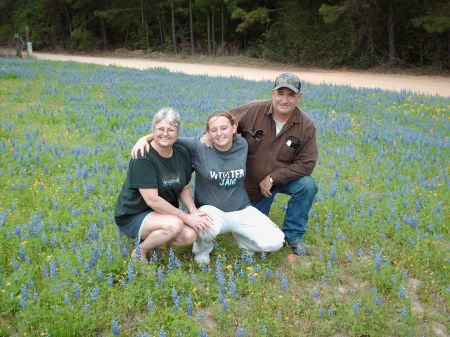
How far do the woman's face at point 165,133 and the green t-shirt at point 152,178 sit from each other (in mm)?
172

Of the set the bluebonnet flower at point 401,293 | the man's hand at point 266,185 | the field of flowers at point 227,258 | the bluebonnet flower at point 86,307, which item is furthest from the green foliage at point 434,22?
the bluebonnet flower at point 86,307

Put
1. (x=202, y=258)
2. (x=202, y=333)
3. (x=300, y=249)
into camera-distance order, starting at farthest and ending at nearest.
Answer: (x=300, y=249)
(x=202, y=258)
(x=202, y=333)

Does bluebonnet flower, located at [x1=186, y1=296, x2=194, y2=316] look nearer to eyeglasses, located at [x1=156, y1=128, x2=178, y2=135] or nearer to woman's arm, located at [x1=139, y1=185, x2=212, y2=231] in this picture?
woman's arm, located at [x1=139, y1=185, x2=212, y2=231]

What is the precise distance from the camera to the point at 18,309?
3928 mm

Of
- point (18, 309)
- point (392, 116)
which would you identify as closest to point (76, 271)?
point (18, 309)

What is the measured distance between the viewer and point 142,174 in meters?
4.35

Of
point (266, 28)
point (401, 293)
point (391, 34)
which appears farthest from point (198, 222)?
point (266, 28)

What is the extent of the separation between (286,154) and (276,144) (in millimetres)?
171

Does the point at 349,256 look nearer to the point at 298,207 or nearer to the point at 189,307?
the point at 298,207

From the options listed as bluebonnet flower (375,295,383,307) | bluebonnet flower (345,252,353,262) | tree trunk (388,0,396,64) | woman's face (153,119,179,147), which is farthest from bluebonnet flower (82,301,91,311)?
tree trunk (388,0,396,64)

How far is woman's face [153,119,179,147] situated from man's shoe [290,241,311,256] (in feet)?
6.26

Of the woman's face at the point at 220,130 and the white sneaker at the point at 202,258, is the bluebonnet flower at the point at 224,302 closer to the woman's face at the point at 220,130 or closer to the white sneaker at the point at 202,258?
the white sneaker at the point at 202,258

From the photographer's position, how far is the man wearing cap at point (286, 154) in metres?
5.04

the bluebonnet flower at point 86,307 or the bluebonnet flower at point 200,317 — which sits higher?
the bluebonnet flower at point 86,307
